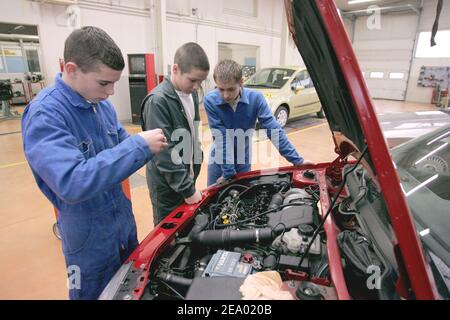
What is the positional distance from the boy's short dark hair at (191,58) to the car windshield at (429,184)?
1159 millimetres

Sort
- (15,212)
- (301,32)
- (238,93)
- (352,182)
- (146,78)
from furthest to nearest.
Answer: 1. (146,78)
2. (15,212)
3. (238,93)
4. (352,182)
5. (301,32)

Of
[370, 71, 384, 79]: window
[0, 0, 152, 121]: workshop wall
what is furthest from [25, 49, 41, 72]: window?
[370, 71, 384, 79]: window

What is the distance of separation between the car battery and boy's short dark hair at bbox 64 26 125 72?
2.80 ft

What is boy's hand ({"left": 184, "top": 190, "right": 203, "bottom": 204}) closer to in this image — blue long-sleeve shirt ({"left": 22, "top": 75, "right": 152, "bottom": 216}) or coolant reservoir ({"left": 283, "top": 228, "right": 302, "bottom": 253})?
blue long-sleeve shirt ({"left": 22, "top": 75, "right": 152, "bottom": 216})

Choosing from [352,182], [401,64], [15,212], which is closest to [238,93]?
[352,182]

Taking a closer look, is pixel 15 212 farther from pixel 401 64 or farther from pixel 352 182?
pixel 401 64

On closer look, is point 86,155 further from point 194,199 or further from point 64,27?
point 64,27

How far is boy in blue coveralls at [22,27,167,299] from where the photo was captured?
926mm

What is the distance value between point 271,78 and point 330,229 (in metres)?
6.36

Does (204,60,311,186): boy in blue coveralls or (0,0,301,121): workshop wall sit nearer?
(204,60,311,186): boy in blue coveralls

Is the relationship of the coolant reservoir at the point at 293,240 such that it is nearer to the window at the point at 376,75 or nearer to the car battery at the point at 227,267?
the car battery at the point at 227,267

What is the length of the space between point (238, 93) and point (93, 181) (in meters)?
1.50

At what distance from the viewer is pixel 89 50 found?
1012 mm

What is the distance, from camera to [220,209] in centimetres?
162
